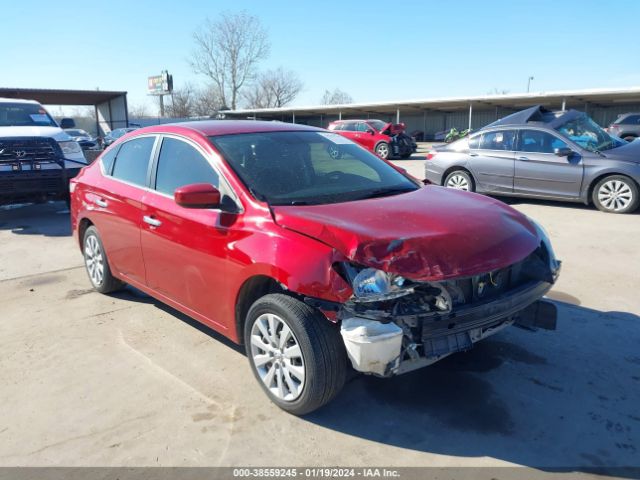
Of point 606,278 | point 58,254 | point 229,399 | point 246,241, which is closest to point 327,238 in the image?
point 246,241

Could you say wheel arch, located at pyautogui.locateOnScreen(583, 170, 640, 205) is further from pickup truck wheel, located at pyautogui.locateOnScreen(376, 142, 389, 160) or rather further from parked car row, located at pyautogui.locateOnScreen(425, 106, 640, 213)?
pickup truck wheel, located at pyautogui.locateOnScreen(376, 142, 389, 160)

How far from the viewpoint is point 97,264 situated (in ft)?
17.0

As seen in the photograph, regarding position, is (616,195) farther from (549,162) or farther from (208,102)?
(208,102)

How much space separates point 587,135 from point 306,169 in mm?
7321

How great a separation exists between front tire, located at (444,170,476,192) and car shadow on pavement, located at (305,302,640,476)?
6.28 metres

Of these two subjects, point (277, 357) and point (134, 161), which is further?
point (134, 161)

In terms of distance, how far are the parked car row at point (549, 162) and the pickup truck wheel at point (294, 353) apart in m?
7.45

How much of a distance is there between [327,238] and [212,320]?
1.27 m

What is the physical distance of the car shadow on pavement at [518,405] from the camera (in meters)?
2.76

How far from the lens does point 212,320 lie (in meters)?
3.62

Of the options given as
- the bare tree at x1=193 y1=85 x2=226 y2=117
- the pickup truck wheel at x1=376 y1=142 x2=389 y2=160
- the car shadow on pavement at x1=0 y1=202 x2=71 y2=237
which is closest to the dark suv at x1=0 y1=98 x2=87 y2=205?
the car shadow on pavement at x1=0 y1=202 x2=71 y2=237

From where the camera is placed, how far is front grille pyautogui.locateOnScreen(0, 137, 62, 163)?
8.46 meters

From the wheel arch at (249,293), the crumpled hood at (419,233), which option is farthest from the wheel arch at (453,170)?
the wheel arch at (249,293)

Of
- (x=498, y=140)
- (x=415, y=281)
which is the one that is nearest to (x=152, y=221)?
(x=415, y=281)
